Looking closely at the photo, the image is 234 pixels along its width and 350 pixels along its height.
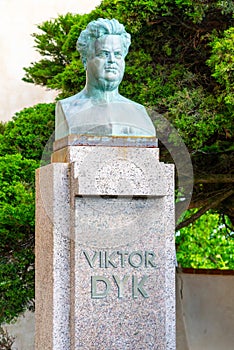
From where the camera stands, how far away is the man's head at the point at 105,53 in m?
4.20

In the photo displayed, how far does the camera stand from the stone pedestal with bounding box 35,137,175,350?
13.2 ft

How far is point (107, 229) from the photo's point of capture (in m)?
4.04

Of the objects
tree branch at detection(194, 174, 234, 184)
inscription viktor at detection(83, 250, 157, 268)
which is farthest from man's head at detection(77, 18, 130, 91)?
tree branch at detection(194, 174, 234, 184)

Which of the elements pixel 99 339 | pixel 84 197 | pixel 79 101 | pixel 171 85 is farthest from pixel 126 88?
pixel 99 339

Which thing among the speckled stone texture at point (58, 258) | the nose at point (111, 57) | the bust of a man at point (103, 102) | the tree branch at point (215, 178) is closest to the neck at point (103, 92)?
the bust of a man at point (103, 102)

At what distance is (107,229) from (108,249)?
0.11 metres

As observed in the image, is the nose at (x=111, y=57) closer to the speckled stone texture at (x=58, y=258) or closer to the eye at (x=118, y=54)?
the eye at (x=118, y=54)

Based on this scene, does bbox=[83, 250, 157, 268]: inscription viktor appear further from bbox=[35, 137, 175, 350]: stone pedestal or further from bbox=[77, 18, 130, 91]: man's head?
bbox=[77, 18, 130, 91]: man's head

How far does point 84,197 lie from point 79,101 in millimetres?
612

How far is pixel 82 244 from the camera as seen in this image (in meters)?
4.01

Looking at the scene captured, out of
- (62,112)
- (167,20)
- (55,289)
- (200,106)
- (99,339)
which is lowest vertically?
(99,339)

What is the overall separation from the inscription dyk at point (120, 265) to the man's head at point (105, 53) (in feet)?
3.26

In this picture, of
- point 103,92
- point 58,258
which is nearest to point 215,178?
point 103,92

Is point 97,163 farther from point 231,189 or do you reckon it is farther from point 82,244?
point 231,189
